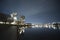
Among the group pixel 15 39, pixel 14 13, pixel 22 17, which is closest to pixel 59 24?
pixel 22 17

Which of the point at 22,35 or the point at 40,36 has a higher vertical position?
the point at 22,35

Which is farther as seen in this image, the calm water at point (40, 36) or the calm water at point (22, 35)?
the calm water at point (40, 36)

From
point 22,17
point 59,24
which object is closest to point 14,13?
point 22,17

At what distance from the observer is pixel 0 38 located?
15.7 meters

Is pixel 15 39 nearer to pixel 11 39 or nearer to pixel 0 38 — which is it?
pixel 11 39

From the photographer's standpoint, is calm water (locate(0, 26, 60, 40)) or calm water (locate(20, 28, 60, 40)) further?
calm water (locate(20, 28, 60, 40))

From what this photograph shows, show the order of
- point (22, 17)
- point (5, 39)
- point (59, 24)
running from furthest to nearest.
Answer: point (59, 24) → point (22, 17) → point (5, 39)

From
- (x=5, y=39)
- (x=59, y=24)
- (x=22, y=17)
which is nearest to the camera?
(x=5, y=39)

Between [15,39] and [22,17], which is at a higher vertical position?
[22,17]

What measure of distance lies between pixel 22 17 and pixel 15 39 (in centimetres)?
7049

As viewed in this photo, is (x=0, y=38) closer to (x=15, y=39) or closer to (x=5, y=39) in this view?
(x=5, y=39)

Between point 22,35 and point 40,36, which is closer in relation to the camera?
point 22,35

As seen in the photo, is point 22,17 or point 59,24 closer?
point 22,17

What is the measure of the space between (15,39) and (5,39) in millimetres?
1367
